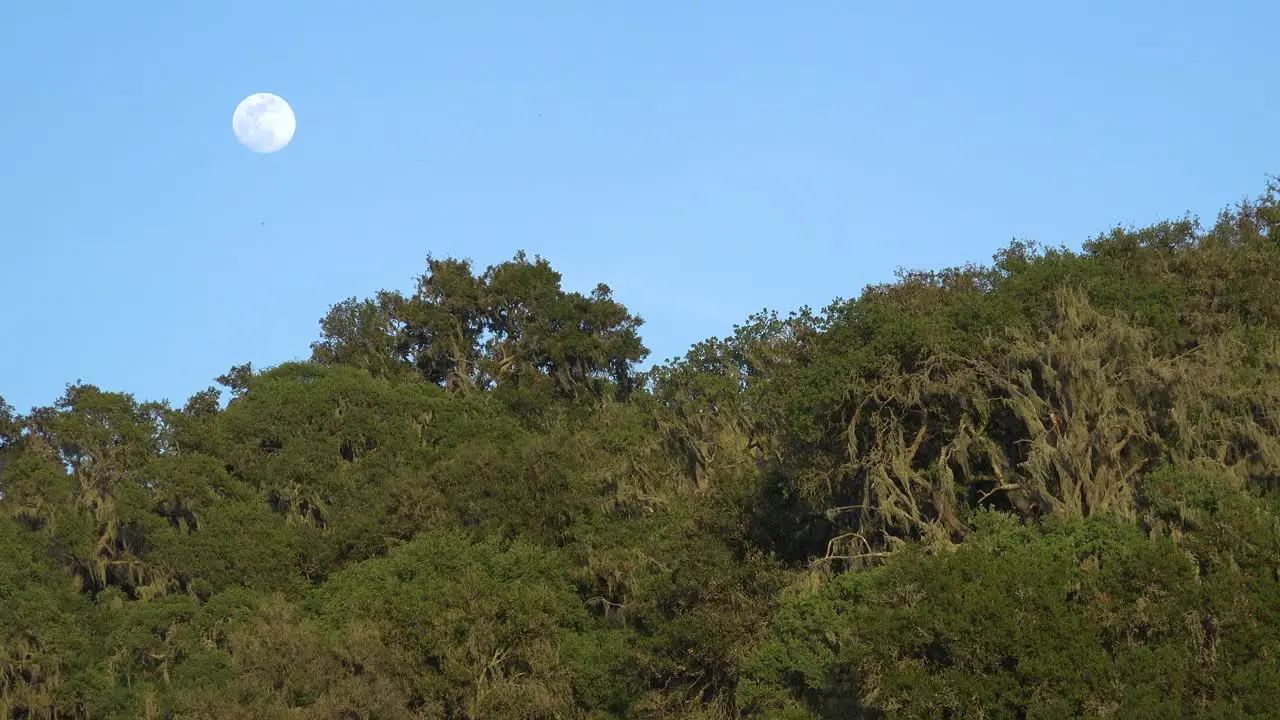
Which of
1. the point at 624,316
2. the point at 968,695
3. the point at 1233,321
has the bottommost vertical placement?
the point at 968,695

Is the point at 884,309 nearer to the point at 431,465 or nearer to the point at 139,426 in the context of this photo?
the point at 431,465

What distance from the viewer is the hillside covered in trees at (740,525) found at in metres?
29.0

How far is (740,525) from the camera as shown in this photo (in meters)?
42.2

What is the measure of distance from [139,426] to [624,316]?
20.8m

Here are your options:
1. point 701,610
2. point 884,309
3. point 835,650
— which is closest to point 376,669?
point 701,610

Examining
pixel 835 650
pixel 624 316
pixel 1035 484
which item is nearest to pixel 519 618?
pixel 835 650

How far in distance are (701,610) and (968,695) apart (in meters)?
11.9

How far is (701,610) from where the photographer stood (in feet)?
131

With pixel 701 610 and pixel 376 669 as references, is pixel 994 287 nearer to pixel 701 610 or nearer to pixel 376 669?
pixel 701 610

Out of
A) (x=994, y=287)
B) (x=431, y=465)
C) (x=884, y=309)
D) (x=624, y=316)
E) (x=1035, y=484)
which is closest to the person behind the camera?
(x=1035, y=484)

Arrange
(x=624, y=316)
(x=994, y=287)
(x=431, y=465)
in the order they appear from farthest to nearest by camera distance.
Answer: (x=624, y=316) < (x=431, y=465) < (x=994, y=287)

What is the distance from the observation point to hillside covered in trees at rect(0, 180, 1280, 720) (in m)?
29.0

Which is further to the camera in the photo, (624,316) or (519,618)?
(624,316)

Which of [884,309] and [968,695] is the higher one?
[884,309]
